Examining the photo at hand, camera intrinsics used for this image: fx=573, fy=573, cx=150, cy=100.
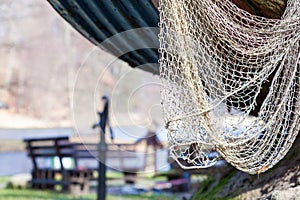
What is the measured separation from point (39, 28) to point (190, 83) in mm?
26213

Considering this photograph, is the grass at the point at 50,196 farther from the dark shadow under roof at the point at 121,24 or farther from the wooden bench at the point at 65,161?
the dark shadow under roof at the point at 121,24

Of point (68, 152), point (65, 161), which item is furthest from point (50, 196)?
point (65, 161)

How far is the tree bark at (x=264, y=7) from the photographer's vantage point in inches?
122

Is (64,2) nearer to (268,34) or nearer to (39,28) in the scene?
(268,34)

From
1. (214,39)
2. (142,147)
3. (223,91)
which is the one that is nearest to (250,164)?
(223,91)

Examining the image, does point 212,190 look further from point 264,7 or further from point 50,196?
point 50,196

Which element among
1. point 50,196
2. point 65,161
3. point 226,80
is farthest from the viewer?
point 65,161

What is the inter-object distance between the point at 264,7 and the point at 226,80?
0.67 meters

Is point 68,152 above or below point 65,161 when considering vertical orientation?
above

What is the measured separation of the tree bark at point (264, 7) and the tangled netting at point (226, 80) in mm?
288

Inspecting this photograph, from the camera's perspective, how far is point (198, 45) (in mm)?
2646

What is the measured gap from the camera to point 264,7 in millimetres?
3141

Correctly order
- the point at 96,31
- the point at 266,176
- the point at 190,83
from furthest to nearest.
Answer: the point at 96,31, the point at 266,176, the point at 190,83

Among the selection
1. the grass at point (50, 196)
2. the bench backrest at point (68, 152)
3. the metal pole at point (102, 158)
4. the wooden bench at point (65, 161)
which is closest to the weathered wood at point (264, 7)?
the metal pole at point (102, 158)
